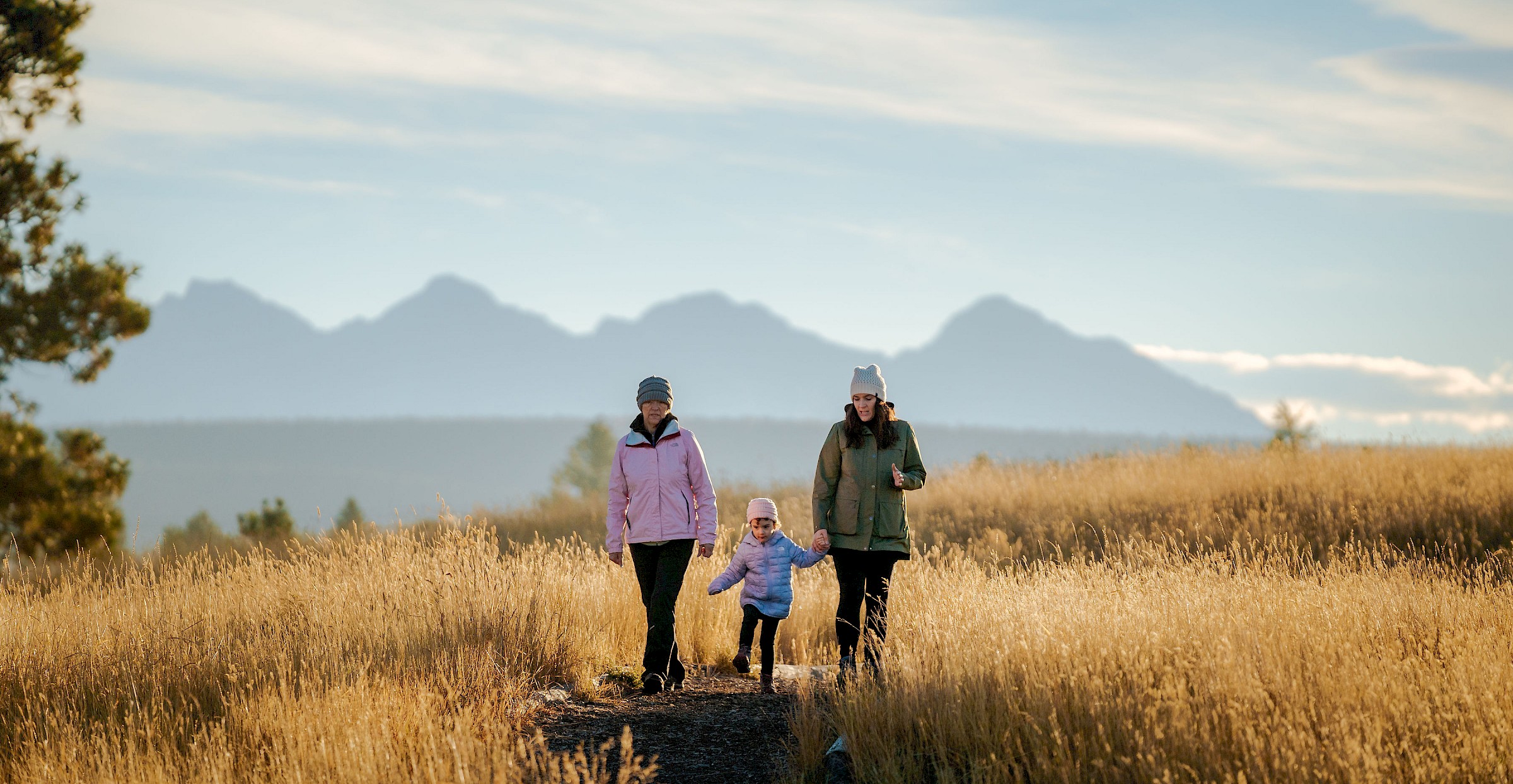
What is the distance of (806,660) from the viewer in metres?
9.30

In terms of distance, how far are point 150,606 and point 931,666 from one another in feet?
19.8

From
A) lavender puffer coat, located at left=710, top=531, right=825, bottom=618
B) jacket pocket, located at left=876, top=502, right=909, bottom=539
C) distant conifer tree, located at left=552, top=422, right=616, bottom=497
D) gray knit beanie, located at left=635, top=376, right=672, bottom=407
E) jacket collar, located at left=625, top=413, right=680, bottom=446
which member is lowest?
distant conifer tree, located at left=552, top=422, right=616, bottom=497

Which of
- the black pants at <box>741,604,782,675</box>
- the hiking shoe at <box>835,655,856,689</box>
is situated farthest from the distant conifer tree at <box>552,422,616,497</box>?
the hiking shoe at <box>835,655,856,689</box>

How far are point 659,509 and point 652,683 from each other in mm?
1211

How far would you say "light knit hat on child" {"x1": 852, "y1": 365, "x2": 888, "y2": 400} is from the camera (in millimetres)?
6926

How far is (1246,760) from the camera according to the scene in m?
4.95

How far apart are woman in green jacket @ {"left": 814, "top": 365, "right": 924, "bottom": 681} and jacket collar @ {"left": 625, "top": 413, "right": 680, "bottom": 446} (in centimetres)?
103

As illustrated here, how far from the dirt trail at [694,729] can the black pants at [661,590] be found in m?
0.25

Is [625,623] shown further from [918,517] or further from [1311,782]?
[918,517]

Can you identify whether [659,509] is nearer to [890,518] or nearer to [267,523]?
[890,518]

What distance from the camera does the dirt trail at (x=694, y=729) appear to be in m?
5.90

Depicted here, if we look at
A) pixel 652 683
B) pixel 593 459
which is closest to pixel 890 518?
pixel 652 683

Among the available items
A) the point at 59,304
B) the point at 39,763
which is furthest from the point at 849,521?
the point at 59,304

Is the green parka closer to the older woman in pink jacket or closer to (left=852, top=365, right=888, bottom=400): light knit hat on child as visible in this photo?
(left=852, top=365, right=888, bottom=400): light knit hat on child
